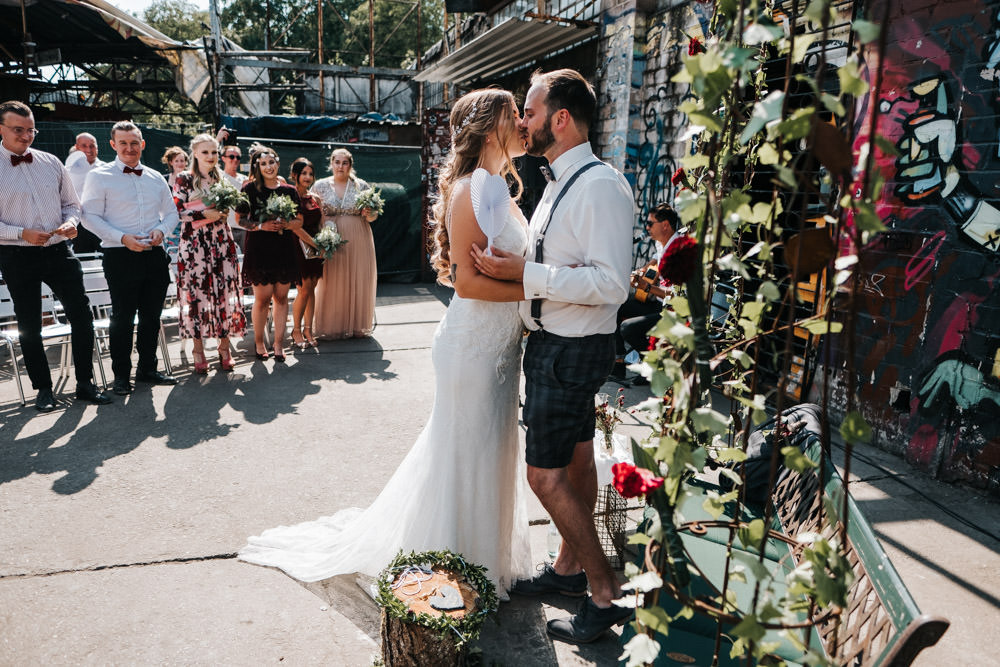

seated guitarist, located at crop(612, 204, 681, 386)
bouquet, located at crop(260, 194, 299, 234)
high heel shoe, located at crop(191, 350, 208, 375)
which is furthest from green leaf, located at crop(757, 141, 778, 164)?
high heel shoe, located at crop(191, 350, 208, 375)

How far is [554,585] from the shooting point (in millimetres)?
3068

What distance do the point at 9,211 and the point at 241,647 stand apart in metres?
4.14

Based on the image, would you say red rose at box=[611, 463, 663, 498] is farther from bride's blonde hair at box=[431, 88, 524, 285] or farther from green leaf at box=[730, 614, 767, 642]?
bride's blonde hair at box=[431, 88, 524, 285]

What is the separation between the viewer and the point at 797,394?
563 centimetres

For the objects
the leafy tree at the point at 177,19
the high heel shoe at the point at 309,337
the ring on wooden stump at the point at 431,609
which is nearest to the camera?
the ring on wooden stump at the point at 431,609

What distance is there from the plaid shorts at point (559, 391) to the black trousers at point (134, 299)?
4462mm

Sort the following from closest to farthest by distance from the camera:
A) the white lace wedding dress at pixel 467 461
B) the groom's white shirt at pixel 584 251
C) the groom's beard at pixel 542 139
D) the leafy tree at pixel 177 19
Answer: the groom's white shirt at pixel 584 251
the groom's beard at pixel 542 139
the white lace wedding dress at pixel 467 461
the leafy tree at pixel 177 19

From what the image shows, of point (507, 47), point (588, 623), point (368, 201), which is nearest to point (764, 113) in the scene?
point (588, 623)

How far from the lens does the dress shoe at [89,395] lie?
18.0ft

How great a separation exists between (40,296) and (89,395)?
2.87ft

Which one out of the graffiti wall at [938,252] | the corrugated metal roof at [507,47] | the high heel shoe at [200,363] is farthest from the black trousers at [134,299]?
the corrugated metal roof at [507,47]

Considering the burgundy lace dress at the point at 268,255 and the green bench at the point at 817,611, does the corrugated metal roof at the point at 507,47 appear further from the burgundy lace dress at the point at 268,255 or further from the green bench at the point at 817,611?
the green bench at the point at 817,611

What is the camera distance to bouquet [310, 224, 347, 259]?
722 cm

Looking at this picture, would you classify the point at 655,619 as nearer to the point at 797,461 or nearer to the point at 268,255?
the point at 797,461
